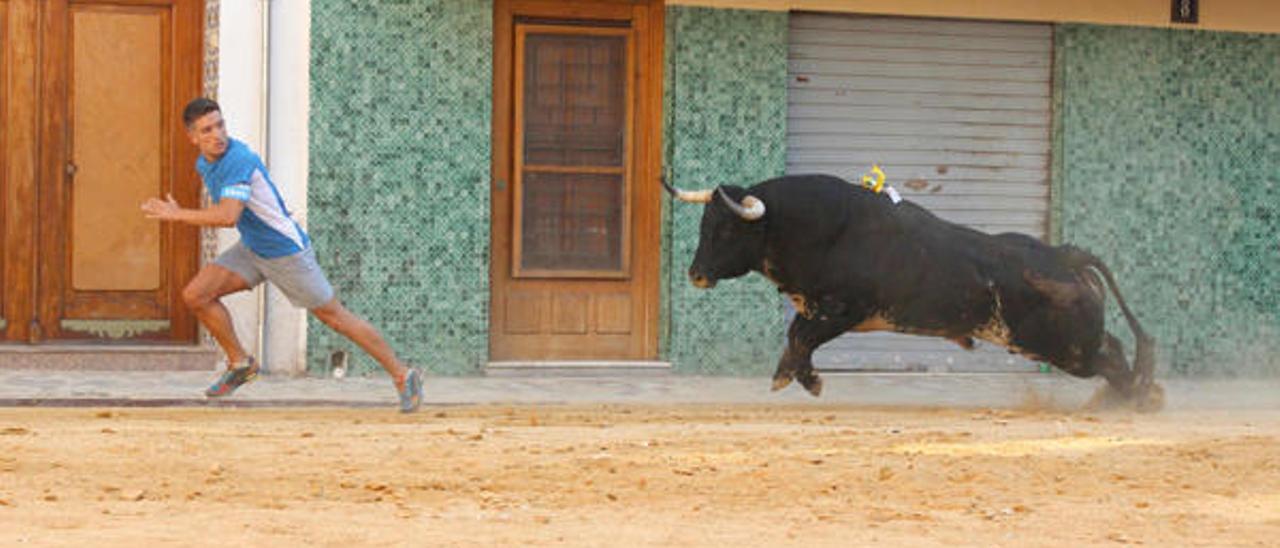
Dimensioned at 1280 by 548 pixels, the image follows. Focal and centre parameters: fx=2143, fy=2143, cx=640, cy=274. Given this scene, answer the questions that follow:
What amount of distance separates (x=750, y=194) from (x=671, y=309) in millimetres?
3134

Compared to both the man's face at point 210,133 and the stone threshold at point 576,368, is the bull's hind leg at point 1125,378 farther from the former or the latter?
the man's face at point 210,133

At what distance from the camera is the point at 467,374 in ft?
47.9

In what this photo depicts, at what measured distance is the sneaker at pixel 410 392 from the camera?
11.0m

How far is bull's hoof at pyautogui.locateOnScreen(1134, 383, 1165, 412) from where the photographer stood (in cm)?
1192

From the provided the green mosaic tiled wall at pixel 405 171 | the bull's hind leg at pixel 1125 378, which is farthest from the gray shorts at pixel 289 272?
the bull's hind leg at pixel 1125 378

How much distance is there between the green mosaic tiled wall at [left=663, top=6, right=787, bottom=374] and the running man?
4151 millimetres

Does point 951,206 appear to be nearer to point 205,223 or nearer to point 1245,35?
point 1245,35

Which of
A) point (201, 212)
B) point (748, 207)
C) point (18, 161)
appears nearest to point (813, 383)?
point (748, 207)

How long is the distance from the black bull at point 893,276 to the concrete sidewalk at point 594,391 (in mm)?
870

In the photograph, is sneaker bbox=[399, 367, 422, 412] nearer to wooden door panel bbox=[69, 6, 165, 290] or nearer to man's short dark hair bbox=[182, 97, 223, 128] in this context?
man's short dark hair bbox=[182, 97, 223, 128]

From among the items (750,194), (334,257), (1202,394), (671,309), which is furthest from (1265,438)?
(334,257)

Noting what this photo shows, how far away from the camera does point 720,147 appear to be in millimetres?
14906

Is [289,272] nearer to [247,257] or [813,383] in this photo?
[247,257]

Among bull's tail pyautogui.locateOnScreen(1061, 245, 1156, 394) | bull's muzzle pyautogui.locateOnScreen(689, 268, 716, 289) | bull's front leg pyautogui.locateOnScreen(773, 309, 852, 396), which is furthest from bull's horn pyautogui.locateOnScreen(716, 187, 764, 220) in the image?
bull's tail pyautogui.locateOnScreen(1061, 245, 1156, 394)
